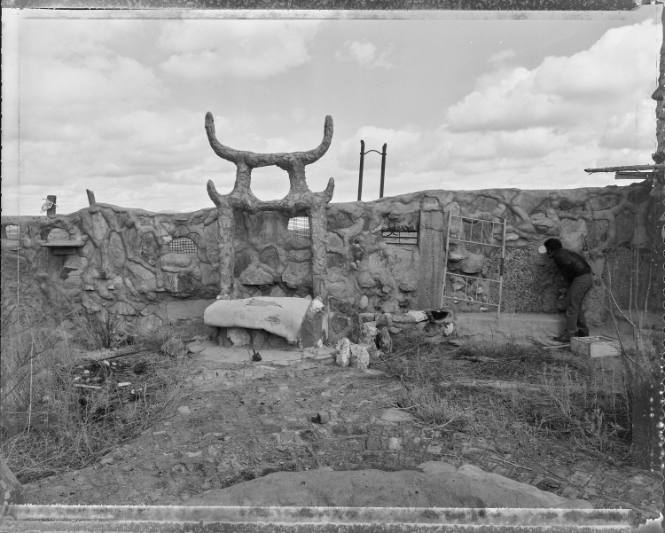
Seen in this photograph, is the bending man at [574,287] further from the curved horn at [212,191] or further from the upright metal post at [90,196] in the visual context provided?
the upright metal post at [90,196]

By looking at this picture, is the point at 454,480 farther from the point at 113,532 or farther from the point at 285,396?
the point at 285,396

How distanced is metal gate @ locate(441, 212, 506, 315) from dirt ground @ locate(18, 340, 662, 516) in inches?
101

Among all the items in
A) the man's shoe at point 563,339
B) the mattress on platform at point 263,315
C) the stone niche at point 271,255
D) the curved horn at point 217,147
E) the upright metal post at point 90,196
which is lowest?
the man's shoe at point 563,339

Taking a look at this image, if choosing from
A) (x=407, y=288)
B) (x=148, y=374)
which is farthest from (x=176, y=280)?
(x=407, y=288)

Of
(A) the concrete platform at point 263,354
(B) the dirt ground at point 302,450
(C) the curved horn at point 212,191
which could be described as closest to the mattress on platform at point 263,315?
(A) the concrete platform at point 263,354

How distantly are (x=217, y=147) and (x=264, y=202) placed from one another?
0.85m

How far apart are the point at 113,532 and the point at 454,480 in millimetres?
1487

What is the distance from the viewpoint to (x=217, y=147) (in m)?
6.37

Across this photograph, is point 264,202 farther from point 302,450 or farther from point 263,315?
point 302,450

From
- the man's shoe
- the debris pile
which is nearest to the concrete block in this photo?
the man's shoe

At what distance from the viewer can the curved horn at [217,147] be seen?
6348 millimetres

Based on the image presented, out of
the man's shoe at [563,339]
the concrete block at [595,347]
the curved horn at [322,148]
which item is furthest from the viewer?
the curved horn at [322,148]

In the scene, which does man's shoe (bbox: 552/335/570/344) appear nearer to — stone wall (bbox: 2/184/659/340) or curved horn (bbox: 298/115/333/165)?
stone wall (bbox: 2/184/659/340)

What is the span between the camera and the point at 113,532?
164 cm
